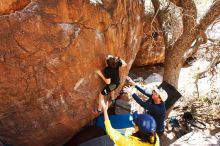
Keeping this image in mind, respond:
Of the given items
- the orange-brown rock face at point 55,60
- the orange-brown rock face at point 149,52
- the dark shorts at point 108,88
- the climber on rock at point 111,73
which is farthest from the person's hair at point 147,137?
the orange-brown rock face at point 149,52

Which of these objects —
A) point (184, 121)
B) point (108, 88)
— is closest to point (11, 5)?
point (108, 88)

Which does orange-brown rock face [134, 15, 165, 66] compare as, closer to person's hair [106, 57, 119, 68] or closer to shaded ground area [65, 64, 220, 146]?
shaded ground area [65, 64, 220, 146]

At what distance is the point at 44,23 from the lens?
14.0ft

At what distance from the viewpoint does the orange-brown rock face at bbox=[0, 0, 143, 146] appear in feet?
13.9

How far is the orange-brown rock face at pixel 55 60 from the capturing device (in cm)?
424

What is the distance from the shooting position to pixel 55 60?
460cm

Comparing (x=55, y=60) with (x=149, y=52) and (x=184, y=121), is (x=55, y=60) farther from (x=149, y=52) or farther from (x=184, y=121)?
(x=149, y=52)

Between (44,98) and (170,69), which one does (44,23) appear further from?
(170,69)

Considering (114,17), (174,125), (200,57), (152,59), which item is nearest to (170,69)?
(174,125)

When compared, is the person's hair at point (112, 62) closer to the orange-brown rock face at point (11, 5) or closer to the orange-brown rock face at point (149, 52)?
the orange-brown rock face at point (11, 5)

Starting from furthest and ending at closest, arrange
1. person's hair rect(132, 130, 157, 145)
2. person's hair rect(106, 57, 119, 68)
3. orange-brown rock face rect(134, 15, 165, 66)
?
orange-brown rock face rect(134, 15, 165, 66)
person's hair rect(106, 57, 119, 68)
person's hair rect(132, 130, 157, 145)

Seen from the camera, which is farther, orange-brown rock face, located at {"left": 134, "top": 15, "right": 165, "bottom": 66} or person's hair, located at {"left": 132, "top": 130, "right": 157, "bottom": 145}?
orange-brown rock face, located at {"left": 134, "top": 15, "right": 165, "bottom": 66}

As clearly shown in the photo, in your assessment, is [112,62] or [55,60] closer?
[55,60]

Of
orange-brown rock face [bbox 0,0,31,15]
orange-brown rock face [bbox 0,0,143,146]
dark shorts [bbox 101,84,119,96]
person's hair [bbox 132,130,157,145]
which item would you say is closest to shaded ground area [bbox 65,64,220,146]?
orange-brown rock face [bbox 0,0,143,146]
